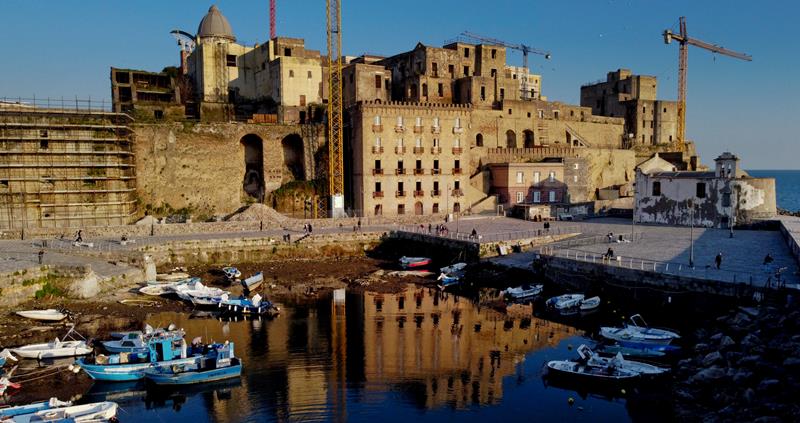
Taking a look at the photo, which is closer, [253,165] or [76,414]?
[76,414]

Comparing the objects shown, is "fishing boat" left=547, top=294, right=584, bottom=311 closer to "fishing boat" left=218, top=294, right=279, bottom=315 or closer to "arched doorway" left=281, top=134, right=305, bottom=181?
"fishing boat" left=218, top=294, right=279, bottom=315

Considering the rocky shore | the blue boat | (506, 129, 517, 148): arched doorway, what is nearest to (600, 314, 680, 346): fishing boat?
the rocky shore

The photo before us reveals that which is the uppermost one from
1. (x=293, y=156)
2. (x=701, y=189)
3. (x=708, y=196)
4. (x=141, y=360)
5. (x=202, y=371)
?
(x=293, y=156)

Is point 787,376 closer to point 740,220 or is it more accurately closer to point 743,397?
point 743,397

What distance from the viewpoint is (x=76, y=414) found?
67.7 ft

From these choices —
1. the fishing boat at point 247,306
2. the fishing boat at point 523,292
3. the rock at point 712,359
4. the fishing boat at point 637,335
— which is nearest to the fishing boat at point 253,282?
the fishing boat at point 247,306

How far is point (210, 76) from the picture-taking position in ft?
247

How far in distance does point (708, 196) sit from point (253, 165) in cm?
4526

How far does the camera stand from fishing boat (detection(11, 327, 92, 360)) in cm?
2703

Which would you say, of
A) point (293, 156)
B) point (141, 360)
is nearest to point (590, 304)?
point (141, 360)

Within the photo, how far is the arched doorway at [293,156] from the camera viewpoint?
6812 cm

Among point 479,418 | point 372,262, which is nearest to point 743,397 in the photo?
point 479,418

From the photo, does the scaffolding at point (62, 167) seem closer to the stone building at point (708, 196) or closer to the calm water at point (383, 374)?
the calm water at point (383, 374)

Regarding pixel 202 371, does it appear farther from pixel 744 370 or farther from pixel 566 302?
pixel 744 370
